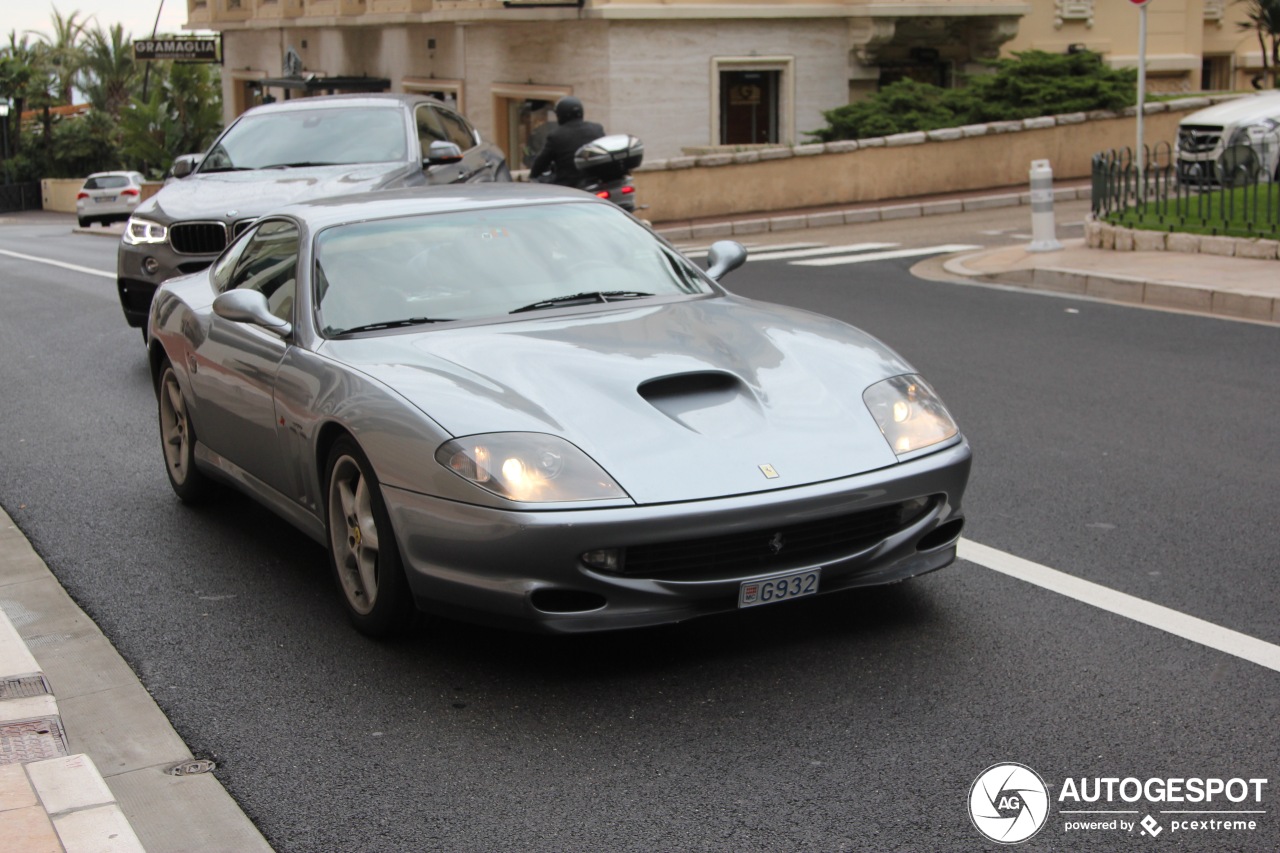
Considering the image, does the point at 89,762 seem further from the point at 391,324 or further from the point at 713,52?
the point at 713,52

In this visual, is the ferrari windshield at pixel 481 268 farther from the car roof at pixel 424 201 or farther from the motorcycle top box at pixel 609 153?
the motorcycle top box at pixel 609 153

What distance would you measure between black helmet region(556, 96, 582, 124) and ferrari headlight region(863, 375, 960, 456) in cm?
1057

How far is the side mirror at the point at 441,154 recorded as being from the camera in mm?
12352

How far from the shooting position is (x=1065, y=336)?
1131 centimetres

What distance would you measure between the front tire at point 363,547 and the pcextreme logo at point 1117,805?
1928mm

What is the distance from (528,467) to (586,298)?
1437mm

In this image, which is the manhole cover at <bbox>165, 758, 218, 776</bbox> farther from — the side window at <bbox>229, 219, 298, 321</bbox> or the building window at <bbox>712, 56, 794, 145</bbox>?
the building window at <bbox>712, 56, 794, 145</bbox>

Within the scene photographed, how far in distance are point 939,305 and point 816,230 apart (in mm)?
8890

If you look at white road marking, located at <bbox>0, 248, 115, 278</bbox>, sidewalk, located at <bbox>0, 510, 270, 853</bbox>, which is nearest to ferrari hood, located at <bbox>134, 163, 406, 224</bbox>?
sidewalk, located at <bbox>0, 510, 270, 853</bbox>

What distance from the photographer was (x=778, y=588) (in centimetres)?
465

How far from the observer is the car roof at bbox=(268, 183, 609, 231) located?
6.16 m

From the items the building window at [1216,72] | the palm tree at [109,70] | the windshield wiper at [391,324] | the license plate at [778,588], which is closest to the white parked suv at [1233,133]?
the windshield wiper at [391,324]

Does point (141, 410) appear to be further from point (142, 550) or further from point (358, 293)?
point (358, 293)

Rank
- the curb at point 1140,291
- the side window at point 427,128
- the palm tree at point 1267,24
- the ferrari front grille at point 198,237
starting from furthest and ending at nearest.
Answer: the palm tree at point 1267,24
the side window at point 427,128
the curb at point 1140,291
the ferrari front grille at point 198,237
